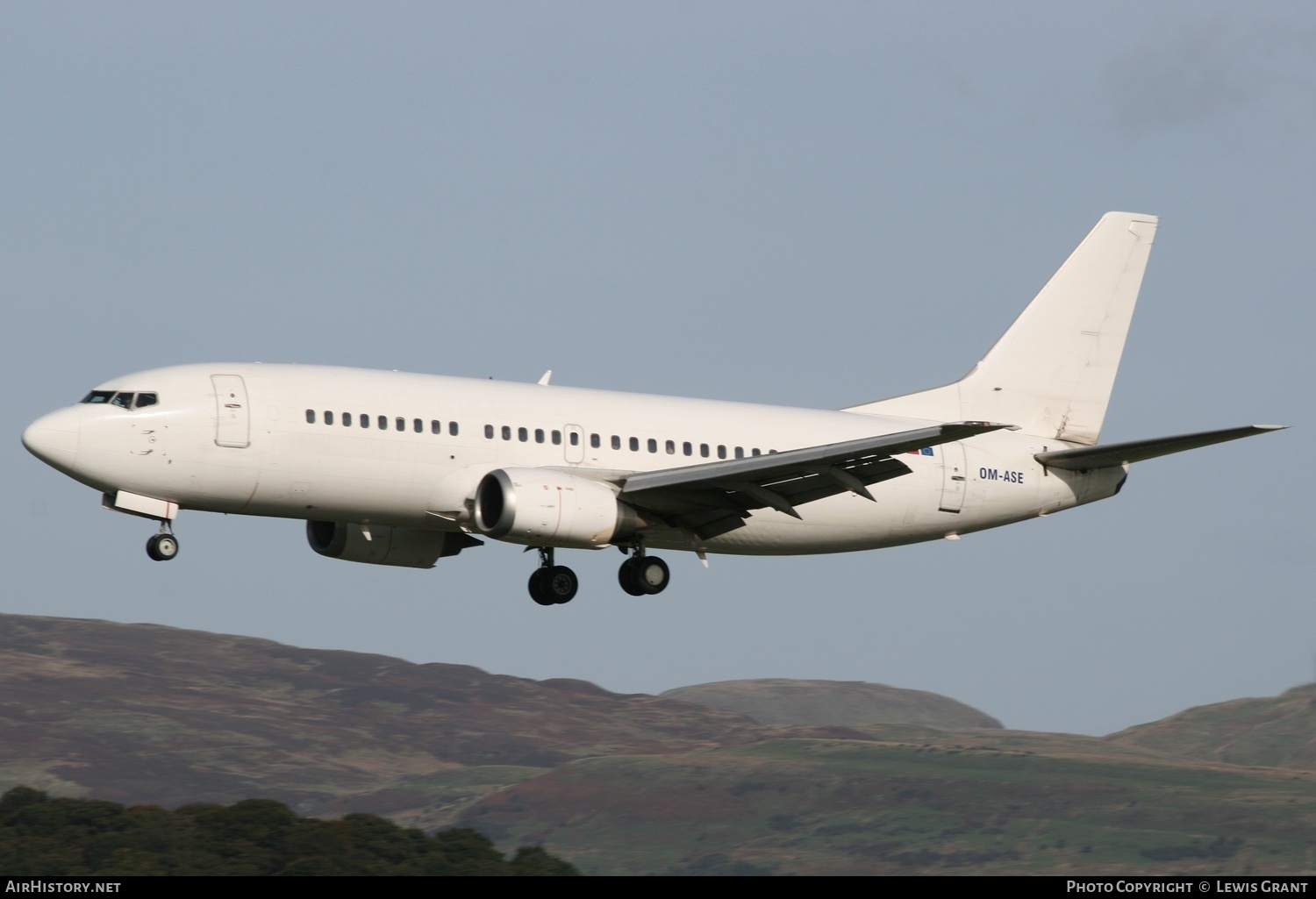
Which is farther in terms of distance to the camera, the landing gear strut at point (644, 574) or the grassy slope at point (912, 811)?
the grassy slope at point (912, 811)

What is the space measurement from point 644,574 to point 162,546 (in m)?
11.2

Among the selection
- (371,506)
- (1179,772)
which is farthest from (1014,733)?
(371,506)

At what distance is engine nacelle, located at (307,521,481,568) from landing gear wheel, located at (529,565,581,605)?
201 centimetres

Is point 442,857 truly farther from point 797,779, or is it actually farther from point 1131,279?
point 797,779

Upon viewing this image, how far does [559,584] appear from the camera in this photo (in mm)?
41625

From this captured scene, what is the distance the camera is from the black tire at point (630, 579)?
136ft

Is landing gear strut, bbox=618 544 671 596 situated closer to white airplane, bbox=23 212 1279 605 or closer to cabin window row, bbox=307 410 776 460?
white airplane, bbox=23 212 1279 605

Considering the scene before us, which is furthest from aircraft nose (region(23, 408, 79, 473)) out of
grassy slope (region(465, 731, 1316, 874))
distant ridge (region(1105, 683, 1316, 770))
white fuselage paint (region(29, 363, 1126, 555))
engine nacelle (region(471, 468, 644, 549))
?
distant ridge (region(1105, 683, 1316, 770))

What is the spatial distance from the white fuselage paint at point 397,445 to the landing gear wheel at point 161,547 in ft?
2.56

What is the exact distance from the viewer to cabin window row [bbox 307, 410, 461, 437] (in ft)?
121

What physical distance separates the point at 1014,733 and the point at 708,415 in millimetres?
155728

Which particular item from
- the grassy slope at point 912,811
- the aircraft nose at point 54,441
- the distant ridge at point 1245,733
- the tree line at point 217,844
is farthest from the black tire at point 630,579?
the distant ridge at point 1245,733

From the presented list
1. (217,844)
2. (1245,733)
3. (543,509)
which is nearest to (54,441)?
(543,509)

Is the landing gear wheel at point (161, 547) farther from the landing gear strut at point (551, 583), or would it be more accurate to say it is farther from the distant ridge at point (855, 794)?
the distant ridge at point (855, 794)
